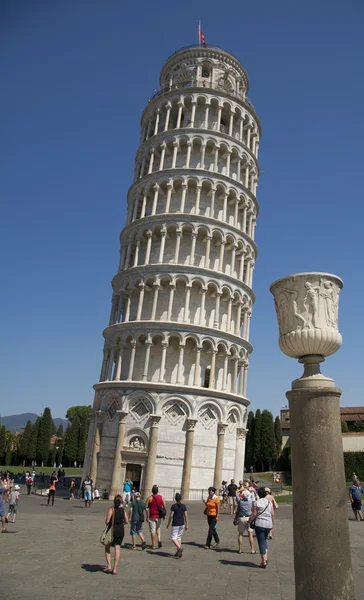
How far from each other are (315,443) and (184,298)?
3082cm

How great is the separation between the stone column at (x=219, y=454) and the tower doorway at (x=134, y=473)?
18.1 feet

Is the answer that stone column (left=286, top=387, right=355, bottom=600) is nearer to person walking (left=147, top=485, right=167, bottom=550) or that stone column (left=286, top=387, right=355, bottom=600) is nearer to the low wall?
person walking (left=147, top=485, right=167, bottom=550)

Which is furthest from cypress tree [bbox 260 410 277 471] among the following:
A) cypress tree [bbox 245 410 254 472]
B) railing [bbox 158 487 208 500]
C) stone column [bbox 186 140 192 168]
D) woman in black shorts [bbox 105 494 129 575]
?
woman in black shorts [bbox 105 494 129 575]

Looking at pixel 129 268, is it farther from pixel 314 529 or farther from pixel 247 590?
pixel 314 529

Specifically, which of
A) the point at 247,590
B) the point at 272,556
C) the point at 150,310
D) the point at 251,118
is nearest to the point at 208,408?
the point at 150,310

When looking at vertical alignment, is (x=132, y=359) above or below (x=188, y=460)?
above

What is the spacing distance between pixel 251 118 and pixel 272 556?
40976 millimetres

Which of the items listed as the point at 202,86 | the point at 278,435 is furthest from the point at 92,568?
the point at 278,435

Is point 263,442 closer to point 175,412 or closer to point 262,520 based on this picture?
point 175,412

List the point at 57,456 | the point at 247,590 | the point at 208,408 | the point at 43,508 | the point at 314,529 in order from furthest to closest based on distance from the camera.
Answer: the point at 57,456 < the point at 208,408 < the point at 43,508 < the point at 247,590 < the point at 314,529

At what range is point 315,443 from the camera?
6.65 meters

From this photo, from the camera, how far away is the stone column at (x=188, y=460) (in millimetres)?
31984

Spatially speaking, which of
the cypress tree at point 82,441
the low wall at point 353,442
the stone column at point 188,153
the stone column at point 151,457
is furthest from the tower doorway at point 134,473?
the cypress tree at point 82,441

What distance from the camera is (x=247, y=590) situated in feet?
32.7
